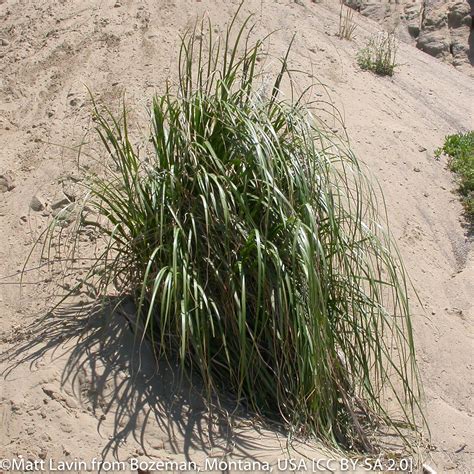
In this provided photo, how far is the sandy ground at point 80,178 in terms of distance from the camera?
13.9 feet

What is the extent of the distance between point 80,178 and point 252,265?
1.96 m

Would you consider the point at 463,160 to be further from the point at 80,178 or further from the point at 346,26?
the point at 80,178


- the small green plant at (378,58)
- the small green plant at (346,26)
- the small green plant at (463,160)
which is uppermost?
the small green plant at (346,26)

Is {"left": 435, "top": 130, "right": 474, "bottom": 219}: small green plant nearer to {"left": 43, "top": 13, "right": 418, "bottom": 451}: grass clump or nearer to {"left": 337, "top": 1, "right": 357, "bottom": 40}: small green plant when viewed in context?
{"left": 337, "top": 1, "right": 357, "bottom": 40}: small green plant

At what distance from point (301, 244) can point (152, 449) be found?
1140 millimetres

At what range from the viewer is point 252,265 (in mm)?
4516

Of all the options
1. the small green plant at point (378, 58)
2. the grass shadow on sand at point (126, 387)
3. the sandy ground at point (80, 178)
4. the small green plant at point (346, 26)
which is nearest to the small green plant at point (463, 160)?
the sandy ground at point (80, 178)

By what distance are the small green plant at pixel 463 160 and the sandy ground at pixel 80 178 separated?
8cm

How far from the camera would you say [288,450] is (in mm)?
4148

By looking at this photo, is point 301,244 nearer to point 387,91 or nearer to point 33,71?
point 33,71

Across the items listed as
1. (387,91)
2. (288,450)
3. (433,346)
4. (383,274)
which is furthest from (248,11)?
(288,450)

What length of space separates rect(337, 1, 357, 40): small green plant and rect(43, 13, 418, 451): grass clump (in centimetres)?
428

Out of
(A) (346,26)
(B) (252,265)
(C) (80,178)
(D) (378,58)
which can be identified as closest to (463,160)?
(D) (378,58)

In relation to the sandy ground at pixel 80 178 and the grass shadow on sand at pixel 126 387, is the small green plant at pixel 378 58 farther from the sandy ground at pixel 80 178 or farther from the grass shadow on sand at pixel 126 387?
the grass shadow on sand at pixel 126 387
